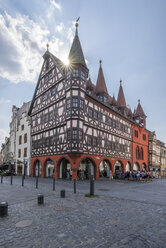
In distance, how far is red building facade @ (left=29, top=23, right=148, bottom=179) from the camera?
2212cm

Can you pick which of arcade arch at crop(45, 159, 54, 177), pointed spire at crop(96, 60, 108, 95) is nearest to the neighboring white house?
arcade arch at crop(45, 159, 54, 177)

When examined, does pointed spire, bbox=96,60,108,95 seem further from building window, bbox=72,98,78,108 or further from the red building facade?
building window, bbox=72,98,78,108

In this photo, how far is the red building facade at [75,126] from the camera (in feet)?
72.6

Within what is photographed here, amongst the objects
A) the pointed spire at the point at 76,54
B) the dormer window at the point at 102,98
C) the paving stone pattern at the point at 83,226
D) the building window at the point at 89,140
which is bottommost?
the paving stone pattern at the point at 83,226

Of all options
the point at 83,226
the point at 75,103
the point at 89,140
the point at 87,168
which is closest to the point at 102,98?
the point at 75,103

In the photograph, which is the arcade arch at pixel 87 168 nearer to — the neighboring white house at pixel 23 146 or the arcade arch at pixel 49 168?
the arcade arch at pixel 49 168

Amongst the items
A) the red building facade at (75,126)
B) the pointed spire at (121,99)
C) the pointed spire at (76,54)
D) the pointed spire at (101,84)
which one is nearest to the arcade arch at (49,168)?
the red building facade at (75,126)

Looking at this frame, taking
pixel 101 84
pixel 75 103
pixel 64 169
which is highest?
pixel 101 84

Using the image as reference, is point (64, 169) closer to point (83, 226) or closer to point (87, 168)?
point (87, 168)

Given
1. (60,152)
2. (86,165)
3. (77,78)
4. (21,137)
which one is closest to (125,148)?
(86,165)

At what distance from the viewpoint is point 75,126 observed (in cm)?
2164

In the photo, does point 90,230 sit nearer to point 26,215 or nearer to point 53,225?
point 53,225

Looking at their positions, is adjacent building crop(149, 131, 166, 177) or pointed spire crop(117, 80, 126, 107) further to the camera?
adjacent building crop(149, 131, 166, 177)

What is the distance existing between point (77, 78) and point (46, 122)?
343 inches
